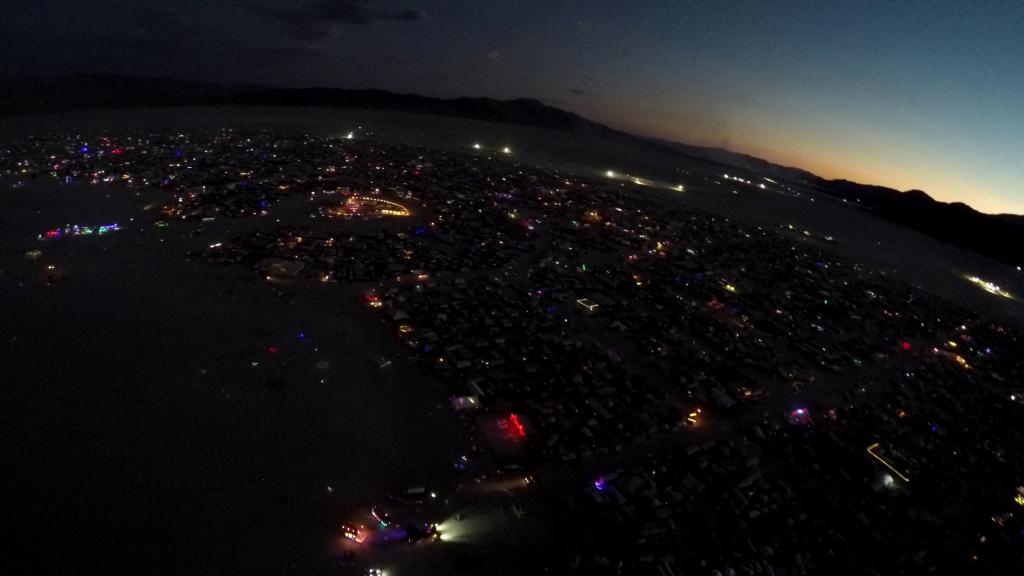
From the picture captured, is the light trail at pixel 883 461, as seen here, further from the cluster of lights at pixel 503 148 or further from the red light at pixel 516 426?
the cluster of lights at pixel 503 148

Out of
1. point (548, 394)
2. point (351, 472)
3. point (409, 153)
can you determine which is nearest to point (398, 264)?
point (548, 394)

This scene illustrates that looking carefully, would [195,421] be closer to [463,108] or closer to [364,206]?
[364,206]

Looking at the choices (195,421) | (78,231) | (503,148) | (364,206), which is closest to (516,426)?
(195,421)

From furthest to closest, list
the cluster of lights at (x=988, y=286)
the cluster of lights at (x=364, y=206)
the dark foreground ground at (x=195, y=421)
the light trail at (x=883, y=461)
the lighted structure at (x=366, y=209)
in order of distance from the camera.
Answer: the cluster of lights at (x=988, y=286) → the cluster of lights at (x=364, y=206) → the lighted structure at (x=366, y=209) → the light trail at (x=883, y=461) → the dark foreground ground at (x=195, y=421)

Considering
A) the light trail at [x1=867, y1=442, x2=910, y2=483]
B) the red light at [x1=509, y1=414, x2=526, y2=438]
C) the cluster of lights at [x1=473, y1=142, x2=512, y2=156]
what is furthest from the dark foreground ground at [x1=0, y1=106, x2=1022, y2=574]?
the cluster of lights at [x1=473, y1=142, x2=512, y2=156]

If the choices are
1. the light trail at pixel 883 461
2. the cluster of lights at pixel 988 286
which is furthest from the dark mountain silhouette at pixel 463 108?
the light trail at pixel 883 461

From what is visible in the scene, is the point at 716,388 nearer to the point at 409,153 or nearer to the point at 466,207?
the point at 466,207
